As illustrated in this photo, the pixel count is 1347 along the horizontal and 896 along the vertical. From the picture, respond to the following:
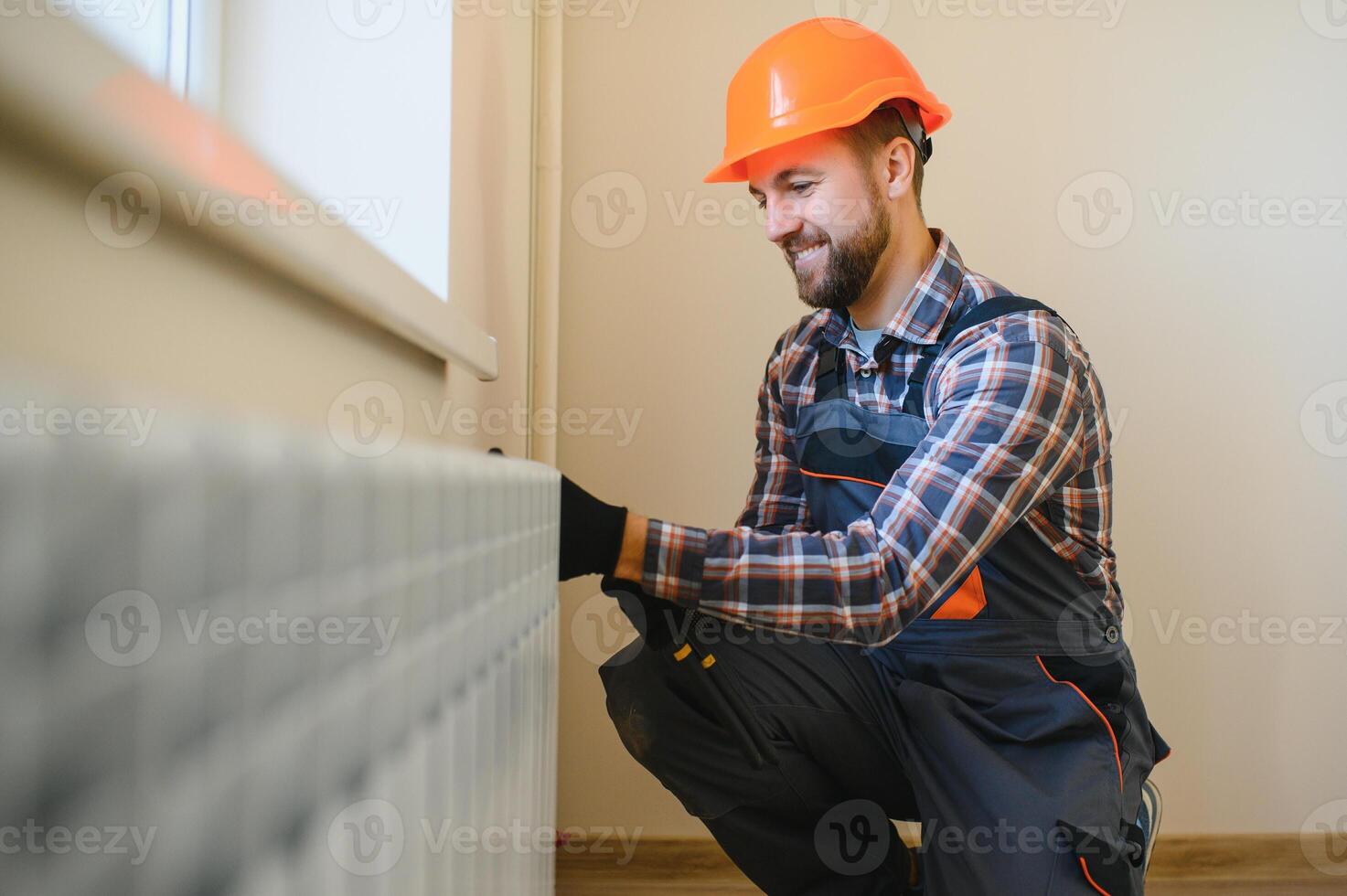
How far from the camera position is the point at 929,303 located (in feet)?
4.04

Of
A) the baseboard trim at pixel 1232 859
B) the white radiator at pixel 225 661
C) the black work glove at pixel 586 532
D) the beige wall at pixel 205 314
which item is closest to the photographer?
the white radiator at pixel 225 661

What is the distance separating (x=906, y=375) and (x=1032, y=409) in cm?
27

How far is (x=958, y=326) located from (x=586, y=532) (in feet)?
1.75

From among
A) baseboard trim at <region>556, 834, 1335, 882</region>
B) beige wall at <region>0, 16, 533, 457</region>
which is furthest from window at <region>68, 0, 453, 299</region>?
baseboard trim at <region>556, 834, 1335, 882</region>

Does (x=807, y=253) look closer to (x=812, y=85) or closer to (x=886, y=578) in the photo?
(x=812, y=85)

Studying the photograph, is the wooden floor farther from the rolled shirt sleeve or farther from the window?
the window

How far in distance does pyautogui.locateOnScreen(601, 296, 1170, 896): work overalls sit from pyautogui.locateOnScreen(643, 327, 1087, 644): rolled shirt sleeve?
13cm

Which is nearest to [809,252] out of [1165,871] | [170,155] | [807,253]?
[807,253]

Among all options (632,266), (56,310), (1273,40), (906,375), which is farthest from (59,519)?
(1273,40)

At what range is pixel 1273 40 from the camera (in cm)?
197

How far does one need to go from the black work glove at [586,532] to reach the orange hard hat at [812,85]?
61cm

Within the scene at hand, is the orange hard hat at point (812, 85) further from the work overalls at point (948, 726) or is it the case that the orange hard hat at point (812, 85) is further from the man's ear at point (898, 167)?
the work overalls at point (948, 726)

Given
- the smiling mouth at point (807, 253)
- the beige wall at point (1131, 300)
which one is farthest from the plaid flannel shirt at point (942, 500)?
the beige wall at point (1131, 300)

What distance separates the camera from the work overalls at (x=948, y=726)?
1021 mm
